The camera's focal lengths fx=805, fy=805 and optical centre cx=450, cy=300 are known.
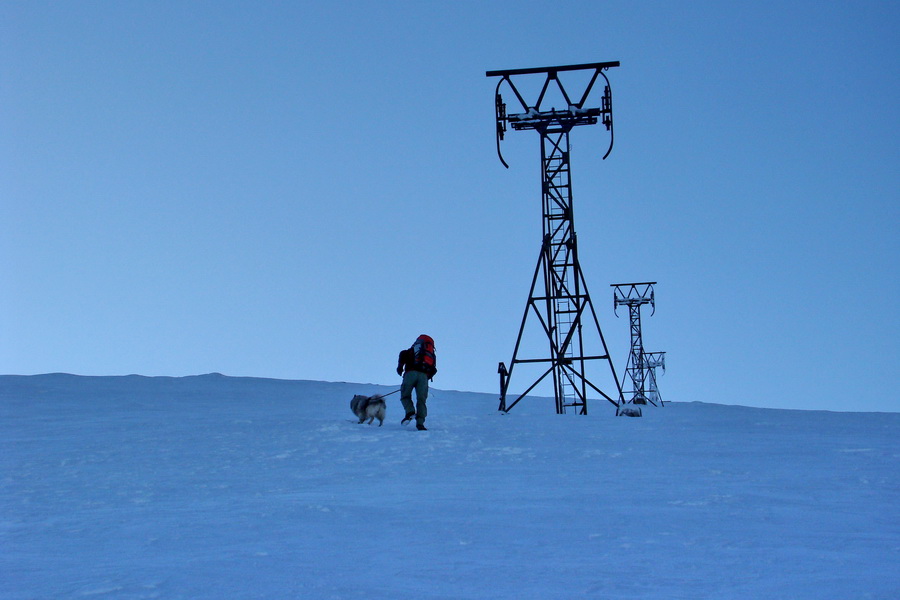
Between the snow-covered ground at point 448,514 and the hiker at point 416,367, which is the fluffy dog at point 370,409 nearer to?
the hiker at point 416,367

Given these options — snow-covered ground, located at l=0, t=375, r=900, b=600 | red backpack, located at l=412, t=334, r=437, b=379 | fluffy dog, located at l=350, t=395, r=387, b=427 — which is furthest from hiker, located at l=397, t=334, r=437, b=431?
snow-covered ground, located at l=0, t=375, r=900, b=600

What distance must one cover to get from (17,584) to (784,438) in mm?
10397

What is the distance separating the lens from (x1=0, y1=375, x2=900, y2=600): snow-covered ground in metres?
4.52

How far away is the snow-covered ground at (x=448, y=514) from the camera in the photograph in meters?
4.52

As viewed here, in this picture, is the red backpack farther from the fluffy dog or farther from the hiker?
the fluffy dog

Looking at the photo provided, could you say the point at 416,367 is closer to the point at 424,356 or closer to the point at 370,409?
the point at 424,356

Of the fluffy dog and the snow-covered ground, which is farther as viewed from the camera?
the fluffy dog

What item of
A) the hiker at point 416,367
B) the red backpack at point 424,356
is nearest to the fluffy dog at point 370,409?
the hiker at point 416,367

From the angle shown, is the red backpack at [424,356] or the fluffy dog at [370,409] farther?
the fluffy dog at [370,409]

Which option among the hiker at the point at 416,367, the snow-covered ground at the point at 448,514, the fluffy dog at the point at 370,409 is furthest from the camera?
the fluffy dog at the point at 370,409

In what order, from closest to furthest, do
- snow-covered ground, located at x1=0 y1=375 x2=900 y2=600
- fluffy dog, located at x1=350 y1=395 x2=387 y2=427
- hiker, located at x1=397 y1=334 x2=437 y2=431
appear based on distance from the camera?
1. snow-covered ground, located at x1=0 y1=375 x2=900 y2=600
2. hiker, located at x1=397 y1=334 x2=437 y2=431
3. fluffy dog, located at x1=350 y1=395 x2=387 y2=427

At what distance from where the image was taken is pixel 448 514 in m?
6.32

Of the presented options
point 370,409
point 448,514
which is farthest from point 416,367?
point 448,514

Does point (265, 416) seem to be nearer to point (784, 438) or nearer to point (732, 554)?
point (784, 438)
